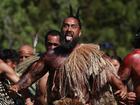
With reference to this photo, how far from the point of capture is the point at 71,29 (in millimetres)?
10227

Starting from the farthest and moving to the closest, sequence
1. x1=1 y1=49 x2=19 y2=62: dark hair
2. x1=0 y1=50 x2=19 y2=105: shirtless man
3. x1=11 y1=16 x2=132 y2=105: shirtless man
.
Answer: x1=1 y1=49 x2=19 y2=62: dark hair, x1=0 y1=50 x2=19 y2=105: shirtless man, x1=11 y1=16 x2=132 y2=105: shirtless man

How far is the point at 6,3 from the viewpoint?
3033 centimetres

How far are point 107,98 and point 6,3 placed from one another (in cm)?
2037

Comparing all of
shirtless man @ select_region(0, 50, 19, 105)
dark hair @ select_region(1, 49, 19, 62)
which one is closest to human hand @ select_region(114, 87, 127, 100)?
shirtless man @ select_region(0, 50, 19, 105)

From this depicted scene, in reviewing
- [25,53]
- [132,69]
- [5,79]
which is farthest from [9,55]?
[132,69]

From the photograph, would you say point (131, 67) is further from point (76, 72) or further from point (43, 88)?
point (43, 88)

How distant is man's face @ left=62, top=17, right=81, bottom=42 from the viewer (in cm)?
1012

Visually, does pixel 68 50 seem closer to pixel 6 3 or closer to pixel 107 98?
pixel 107 98

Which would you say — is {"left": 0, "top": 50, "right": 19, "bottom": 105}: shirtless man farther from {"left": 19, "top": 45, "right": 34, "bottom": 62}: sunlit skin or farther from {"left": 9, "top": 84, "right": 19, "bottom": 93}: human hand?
{"left": 19, "top": 45, "right": 34, "bottom": 62}: sunlit skin

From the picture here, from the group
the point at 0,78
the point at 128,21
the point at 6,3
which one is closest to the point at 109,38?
the point at 128,21

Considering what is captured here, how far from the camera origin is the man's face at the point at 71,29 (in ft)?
33.2

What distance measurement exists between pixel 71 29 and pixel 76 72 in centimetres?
54

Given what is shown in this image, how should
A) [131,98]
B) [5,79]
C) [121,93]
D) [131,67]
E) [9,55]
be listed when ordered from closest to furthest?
[121,93] → [131,98] → [131,67] → [5,79] → [9,55]

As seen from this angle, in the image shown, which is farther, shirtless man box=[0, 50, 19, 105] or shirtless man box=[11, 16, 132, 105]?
shirtless man box=[0, 50, 19, 105]
